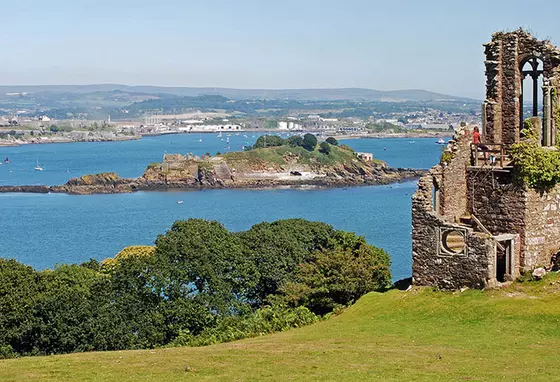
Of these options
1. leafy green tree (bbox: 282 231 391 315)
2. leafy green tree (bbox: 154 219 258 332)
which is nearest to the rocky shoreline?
→ leafy green tree (bbox: 154 219 258 332)

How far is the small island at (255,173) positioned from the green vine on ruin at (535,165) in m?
123

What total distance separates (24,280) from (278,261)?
9359mm

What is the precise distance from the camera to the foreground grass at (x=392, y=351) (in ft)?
41.8

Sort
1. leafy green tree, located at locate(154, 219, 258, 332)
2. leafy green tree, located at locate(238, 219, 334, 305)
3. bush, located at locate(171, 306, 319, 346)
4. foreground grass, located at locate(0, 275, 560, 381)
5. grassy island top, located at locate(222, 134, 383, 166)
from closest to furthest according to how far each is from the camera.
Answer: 1. foreground grass, located at locate(0, 275, 560, 381)
2. bush, located at locate(171, 306, 319, 346)
3. leafy green tree, located at locate(154, 219, 258, 332)
4. leafy green tree, located at locate(238, 219, 334, 305)
5. grassy island top, located at locate(222, 134, 383, 166)

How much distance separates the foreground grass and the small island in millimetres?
122571

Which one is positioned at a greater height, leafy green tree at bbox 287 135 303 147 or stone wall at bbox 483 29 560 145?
stone wall at bbox 483 29 560 145

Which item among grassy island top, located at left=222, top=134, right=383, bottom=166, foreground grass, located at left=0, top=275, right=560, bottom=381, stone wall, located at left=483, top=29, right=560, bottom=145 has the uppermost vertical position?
stone wall, located at left=483, top=29, right=560, bottom=145

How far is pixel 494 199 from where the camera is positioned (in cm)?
1842

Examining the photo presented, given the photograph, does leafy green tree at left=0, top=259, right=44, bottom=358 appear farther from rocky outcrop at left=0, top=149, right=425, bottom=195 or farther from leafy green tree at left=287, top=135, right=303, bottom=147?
leafy green tree at left=287, top=135, right=303, bottom=147

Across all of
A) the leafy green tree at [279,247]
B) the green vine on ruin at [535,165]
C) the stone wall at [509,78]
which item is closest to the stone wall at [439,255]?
the green vine on ruin at [535,165]

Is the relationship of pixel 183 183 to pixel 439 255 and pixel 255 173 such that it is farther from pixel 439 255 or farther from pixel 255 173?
pixel 439 255

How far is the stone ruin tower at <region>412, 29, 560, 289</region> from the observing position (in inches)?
694

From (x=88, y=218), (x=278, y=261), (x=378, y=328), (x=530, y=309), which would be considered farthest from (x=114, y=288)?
(x=88, y=218)

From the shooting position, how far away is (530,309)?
15914 mm
